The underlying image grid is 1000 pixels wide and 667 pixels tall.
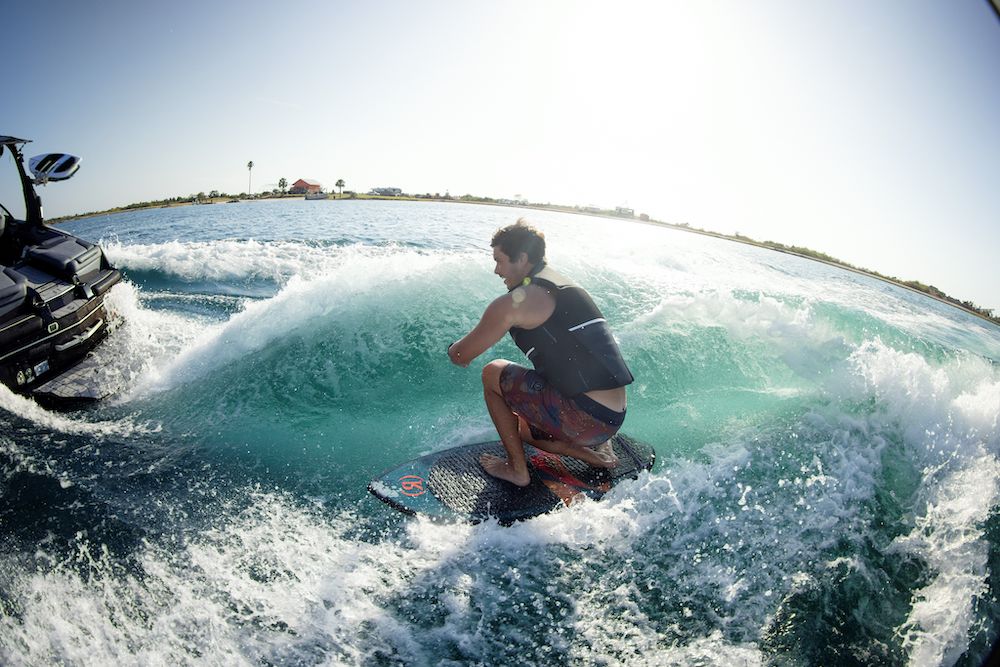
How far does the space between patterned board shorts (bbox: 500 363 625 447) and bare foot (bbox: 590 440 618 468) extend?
0.46 m

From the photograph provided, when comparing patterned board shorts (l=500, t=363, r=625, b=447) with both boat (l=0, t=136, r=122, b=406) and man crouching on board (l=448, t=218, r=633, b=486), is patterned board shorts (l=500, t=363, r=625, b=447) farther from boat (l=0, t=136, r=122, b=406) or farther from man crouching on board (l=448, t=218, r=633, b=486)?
boat (l=0, t=136, r=122, b=406)

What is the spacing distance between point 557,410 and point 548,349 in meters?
0.50

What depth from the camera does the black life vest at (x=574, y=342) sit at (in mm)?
3107

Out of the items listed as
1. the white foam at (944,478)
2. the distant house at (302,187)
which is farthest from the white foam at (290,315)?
the distant house at (302,187)

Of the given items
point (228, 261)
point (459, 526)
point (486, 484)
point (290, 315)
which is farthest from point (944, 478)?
point (228, 261)

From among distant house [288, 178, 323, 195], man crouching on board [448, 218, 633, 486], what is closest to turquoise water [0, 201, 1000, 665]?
man crouching on board [448, 218, 633, 486]

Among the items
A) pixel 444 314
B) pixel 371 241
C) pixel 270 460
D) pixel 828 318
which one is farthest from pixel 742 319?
pixel 371 241

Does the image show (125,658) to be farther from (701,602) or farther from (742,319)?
(742,319)

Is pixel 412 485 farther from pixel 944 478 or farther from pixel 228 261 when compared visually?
pixel 228 261

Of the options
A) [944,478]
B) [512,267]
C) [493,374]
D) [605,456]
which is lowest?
[605,456]

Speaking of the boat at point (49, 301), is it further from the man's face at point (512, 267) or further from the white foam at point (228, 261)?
the white foam at point (228, 261)

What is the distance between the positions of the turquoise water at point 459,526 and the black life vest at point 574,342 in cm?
103

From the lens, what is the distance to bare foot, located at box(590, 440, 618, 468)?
3889 mm

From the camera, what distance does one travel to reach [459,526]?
325 cm
